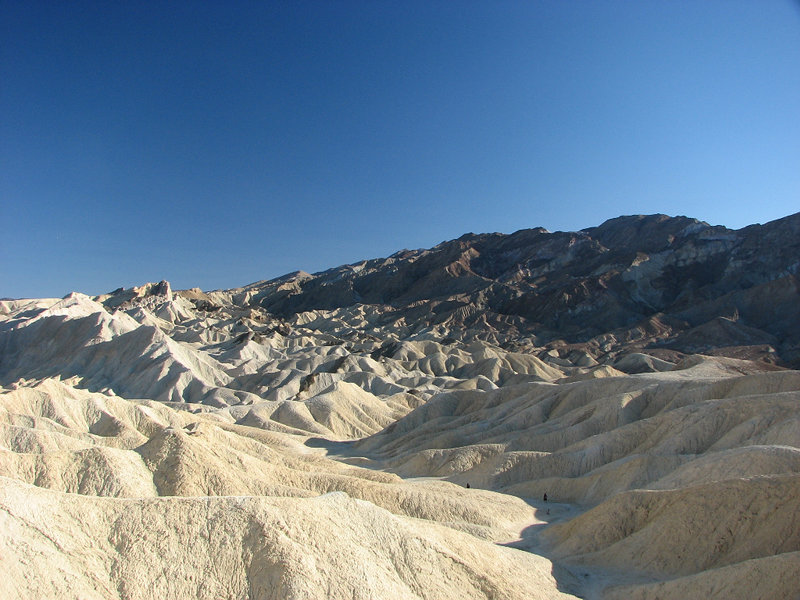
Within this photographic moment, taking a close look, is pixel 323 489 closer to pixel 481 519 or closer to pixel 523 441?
pixel 481 519

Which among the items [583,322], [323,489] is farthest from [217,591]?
[583,322]

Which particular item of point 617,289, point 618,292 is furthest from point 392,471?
point 617,289

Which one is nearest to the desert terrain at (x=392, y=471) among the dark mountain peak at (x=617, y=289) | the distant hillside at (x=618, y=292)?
the distant hillside at (x=618, y=292)

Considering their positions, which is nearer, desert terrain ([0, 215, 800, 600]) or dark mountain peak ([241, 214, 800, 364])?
desert terrain ([0, 215, 800, 600])

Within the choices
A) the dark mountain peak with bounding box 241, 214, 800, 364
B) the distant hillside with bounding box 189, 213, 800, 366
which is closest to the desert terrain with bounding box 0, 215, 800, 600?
the distant hillside with bounding box 189, 213, 800, 366

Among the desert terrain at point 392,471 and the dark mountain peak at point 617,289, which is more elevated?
the dark mountain peak at point 617,289

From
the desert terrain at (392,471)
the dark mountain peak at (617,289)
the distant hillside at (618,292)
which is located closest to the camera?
the desert terrain at (392,471)

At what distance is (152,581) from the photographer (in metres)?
13.1

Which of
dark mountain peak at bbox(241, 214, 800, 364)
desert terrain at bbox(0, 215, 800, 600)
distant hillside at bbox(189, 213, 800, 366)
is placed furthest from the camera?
dark mountain peak at bbox(241, 214, 800, 364)

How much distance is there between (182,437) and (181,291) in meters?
163

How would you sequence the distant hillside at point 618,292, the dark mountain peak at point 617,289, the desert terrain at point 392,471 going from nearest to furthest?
the desert terrain at point 392,471
the distant hillside at point 618,292
the dark mountain peak at point 617,289

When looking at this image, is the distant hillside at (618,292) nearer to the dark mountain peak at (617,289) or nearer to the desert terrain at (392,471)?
the dark mountain peak at (617,289)

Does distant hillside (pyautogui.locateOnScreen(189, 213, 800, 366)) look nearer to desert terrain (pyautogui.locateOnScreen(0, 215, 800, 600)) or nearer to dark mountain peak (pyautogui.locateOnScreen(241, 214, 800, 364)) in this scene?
dark mountain peak (pyautogui.locateOnScreen(241, 214, 800, 364))

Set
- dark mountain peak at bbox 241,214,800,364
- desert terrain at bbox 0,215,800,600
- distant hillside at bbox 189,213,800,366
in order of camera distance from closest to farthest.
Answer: desert terrain at bbox 0,215,800,600 < distant hillside at bbox 189,213,800,366 < dark mountain peak at bbox 241,214,800,364
